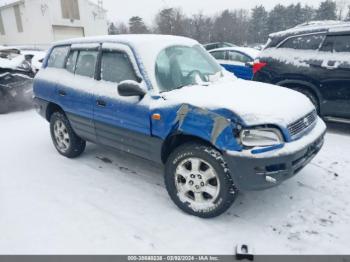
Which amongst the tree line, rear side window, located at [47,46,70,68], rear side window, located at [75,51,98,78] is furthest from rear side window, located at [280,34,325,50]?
the tree line

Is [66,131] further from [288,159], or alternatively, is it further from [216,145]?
[288,159]

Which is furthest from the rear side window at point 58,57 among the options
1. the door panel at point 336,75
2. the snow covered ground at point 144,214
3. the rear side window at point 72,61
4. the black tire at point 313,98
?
the door panel at point 336,75

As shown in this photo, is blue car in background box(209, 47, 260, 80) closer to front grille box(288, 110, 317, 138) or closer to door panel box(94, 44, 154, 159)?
front grille box(288, 110, 317, 138)

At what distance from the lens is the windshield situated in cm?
358

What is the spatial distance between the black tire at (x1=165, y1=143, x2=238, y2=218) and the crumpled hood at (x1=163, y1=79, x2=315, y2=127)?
44 cm

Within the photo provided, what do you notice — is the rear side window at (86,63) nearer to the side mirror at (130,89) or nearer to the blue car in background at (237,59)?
the side mirror at (130,89)

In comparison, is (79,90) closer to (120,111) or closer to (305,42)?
(120,111)

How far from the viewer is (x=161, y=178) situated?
421 centimetres

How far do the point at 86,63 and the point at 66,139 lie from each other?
1.30 m

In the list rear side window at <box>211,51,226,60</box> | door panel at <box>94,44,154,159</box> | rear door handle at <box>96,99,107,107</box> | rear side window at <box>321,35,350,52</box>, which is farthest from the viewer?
rear side window at <box>211,51,226,60</box>

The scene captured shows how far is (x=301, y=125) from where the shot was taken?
3.20 meters

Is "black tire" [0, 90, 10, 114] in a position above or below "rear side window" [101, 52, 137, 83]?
below

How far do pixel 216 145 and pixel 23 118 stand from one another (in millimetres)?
6211

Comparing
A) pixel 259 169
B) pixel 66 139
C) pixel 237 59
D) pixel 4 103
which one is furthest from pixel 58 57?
pixel 237 59
